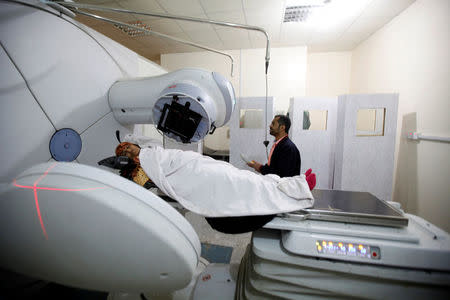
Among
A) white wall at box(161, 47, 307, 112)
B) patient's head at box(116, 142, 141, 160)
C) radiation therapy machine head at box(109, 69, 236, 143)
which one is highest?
white wall at box(161, 47, 307, 112)

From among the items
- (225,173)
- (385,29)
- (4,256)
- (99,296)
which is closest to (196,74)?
(225,173)

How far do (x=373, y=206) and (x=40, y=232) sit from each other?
1.28 meters

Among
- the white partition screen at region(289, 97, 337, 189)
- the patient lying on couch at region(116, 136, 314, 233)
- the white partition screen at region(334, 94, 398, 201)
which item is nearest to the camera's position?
the patient lying on couch at region(116, 136, 314, 233)

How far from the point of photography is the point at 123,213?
1.59 feet

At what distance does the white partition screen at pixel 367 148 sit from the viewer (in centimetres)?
229

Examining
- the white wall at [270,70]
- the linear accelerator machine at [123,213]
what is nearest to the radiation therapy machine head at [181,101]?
the linear accelerator machine at [123,213]

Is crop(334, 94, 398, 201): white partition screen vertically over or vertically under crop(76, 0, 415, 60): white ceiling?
under

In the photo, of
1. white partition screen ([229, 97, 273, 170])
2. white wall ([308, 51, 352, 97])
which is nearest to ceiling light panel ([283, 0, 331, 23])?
white partition screen ([229, 97, 273, 170])

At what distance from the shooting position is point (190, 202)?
90 centimetres

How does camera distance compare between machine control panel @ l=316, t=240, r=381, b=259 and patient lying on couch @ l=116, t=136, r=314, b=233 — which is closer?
machine control panel @ l=316, t=240, r=381, b=259

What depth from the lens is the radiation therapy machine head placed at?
3.21 ft

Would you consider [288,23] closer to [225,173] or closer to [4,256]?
[225,173]

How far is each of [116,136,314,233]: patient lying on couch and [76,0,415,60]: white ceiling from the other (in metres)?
2.35

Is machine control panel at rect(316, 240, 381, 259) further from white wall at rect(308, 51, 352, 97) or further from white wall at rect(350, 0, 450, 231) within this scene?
white wall at rect(308, 51, 352, 97)
